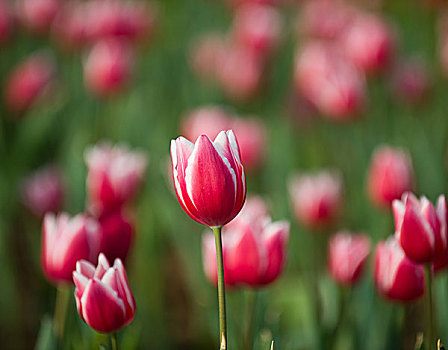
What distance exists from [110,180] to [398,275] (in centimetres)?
58

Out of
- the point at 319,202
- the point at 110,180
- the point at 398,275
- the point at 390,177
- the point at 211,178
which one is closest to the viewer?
the point at 211,178

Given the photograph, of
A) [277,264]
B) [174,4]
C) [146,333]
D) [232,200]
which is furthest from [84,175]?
[174,4]

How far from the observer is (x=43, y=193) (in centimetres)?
163

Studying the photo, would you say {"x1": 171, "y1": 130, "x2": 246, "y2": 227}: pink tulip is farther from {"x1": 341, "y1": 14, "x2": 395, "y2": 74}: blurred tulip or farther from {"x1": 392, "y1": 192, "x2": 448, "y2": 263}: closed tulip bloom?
{"x1": 341, "y1": 14, "x2": 395, "y2": 74}: blurred tulip

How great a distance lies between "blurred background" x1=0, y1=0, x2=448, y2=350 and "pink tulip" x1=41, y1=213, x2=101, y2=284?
94 millimetres

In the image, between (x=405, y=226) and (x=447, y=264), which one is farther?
(x=447, y=264)

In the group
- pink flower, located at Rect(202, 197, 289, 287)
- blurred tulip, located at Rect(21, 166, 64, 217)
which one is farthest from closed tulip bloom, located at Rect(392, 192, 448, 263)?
blurred tulip, located at Rect(21, 166, 64, 217)

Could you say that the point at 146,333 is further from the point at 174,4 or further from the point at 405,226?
the point at 174,4

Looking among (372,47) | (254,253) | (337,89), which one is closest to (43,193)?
(254,253)

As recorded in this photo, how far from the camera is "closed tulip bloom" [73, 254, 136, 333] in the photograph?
82cm

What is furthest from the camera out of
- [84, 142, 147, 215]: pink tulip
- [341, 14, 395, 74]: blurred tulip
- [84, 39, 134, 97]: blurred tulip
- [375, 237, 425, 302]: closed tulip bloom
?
[341, 14, 395, 74]: blurred tulip

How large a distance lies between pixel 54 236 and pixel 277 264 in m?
0.38

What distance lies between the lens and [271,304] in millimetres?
1525

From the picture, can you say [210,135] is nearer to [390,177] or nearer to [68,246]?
[390,177]
